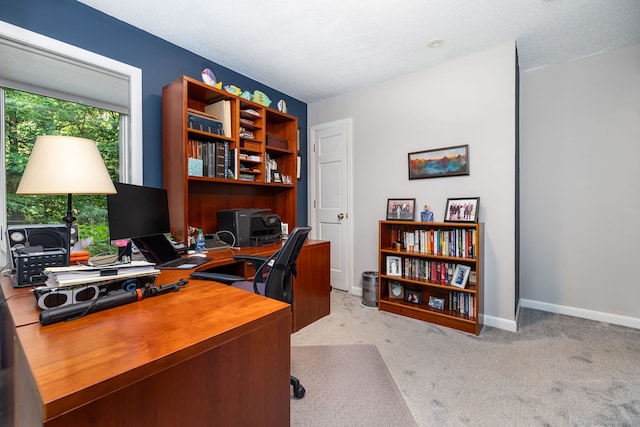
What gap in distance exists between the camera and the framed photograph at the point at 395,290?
3.14m

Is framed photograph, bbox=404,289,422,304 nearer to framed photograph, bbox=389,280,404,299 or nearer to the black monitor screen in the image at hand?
framed photograph, bbox=389,280,404,299

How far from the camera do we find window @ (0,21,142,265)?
6.04ft

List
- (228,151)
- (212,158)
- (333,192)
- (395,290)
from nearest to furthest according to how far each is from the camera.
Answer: (212,158)
(228,151)
(395,290)
(333,192)

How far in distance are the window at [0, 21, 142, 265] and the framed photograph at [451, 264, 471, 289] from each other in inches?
114

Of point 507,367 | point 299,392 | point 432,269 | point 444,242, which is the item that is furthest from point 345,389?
point 444,242

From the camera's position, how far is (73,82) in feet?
6.89

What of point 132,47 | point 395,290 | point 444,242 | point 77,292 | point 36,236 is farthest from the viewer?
point 395,290

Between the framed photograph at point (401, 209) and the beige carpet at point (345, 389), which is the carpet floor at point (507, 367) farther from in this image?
the framed photograph at point (401, 209)

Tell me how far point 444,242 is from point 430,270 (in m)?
0.32

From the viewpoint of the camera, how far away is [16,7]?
6.05ft

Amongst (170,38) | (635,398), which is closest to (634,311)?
(635,398)

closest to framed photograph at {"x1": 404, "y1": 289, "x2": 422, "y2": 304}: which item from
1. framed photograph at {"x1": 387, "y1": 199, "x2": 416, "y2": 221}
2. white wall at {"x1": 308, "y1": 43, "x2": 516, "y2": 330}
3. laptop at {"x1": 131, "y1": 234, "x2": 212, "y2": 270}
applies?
white wall at {"x1": 308, "y1": 43, "x2": 516, "y2": 330}

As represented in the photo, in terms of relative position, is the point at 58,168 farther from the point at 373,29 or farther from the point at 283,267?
the point at 373,29

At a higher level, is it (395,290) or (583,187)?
(583,187)
